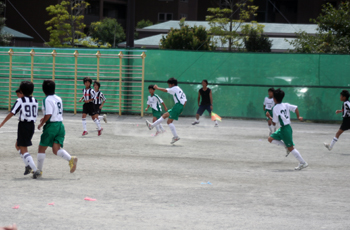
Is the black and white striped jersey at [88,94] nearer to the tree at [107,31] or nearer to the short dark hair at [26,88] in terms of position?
the short dark hair at [26,88]

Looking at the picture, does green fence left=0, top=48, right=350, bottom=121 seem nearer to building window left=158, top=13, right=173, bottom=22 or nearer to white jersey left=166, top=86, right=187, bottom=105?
white jersey left=166, top=86, right=187, bottom=105

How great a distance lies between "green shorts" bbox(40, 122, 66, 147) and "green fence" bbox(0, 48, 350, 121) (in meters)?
14.8

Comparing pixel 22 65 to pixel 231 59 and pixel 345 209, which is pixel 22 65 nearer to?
pixel 231 59

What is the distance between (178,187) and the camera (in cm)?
786

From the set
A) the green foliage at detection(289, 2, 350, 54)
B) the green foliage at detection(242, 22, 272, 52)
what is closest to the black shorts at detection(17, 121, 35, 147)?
the green foliage at detection(289, 2, 350, 54)

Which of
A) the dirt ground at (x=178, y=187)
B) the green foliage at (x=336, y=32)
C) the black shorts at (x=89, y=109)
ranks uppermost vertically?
the green foliage at (x=336, y=32)

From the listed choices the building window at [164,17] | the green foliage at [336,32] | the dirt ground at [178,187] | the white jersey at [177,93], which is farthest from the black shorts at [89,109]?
the building window at [164,17]

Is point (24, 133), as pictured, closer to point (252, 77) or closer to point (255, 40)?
point (252, 77)

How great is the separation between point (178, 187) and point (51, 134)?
2341 millimetres

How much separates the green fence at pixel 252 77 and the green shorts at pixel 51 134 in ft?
48.6

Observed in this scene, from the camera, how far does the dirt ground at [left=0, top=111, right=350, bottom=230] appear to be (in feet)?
19.2

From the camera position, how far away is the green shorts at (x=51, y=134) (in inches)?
334

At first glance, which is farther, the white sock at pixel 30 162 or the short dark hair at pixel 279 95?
the short dark hair at pixel 279 95

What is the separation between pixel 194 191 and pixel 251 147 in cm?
628
